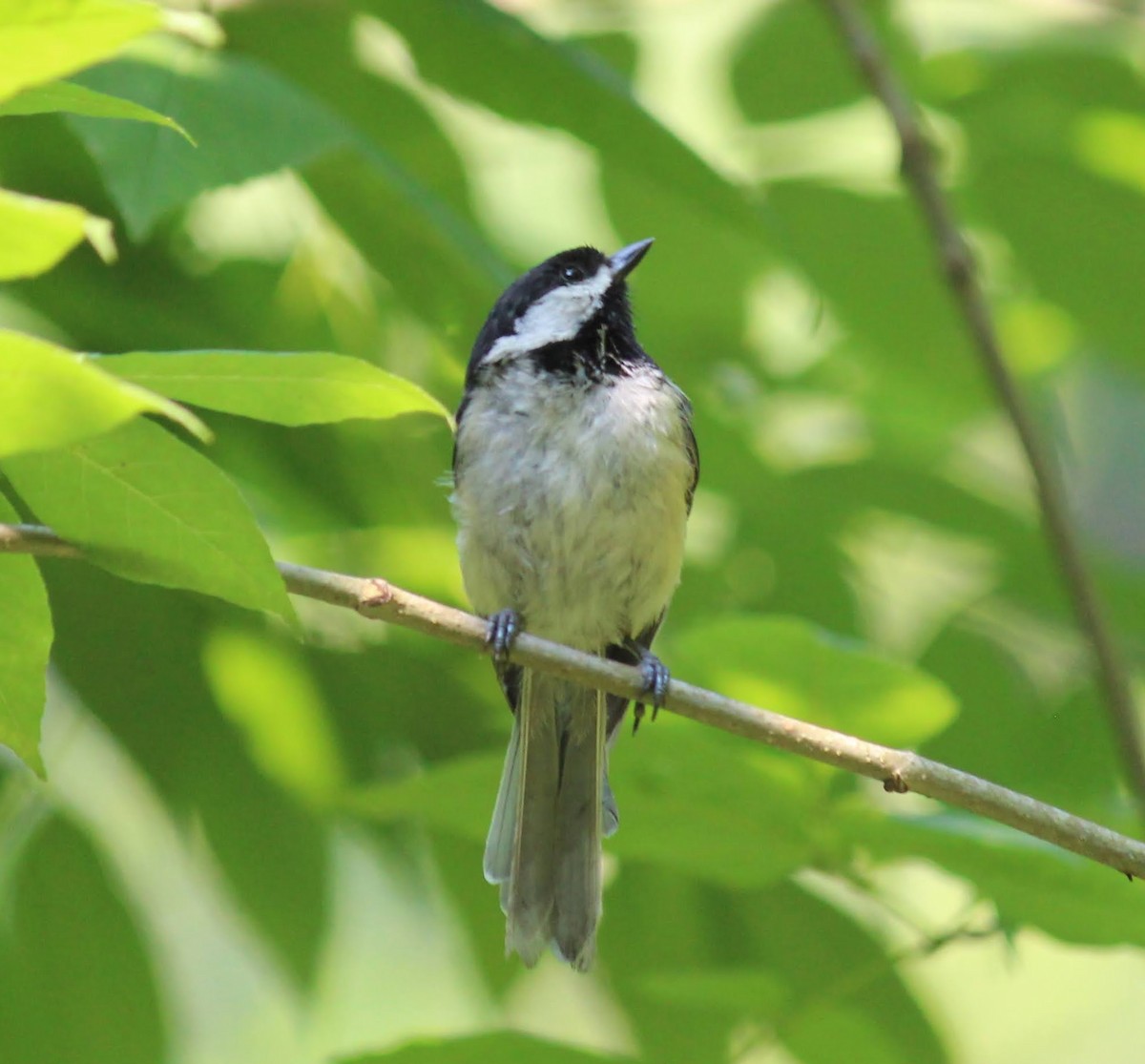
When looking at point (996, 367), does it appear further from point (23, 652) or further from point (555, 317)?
point (23, 652)

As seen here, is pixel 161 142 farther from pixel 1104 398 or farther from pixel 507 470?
pixel 1104 398

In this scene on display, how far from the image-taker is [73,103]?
1.47m

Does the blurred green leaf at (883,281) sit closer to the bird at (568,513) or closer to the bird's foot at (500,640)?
the bird at (568,513)

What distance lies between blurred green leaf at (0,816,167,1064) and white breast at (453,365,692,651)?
113 centimetres

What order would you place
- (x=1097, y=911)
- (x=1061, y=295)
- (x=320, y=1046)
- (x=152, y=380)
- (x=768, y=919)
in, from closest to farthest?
1. (x=152, y=380)
2. (x=1097, y=911)
3. (x=768, y=919)
4. (x=1061, y=295)
5. (x=320, y=1046)

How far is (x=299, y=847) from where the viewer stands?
2725mm

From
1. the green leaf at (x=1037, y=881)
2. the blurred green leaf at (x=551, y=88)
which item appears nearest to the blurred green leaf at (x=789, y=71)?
the blurred green leaf at (x=551, y=88)

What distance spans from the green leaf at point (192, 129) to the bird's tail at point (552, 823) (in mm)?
1097

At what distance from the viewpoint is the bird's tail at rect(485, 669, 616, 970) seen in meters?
2.89

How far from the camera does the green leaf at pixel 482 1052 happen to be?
7.05 ft

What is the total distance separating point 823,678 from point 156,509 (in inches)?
44.5

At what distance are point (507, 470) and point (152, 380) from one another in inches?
81.9

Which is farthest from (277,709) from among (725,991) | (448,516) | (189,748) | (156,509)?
(156,509)

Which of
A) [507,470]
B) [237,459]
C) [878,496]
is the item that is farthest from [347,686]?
[878,496]
